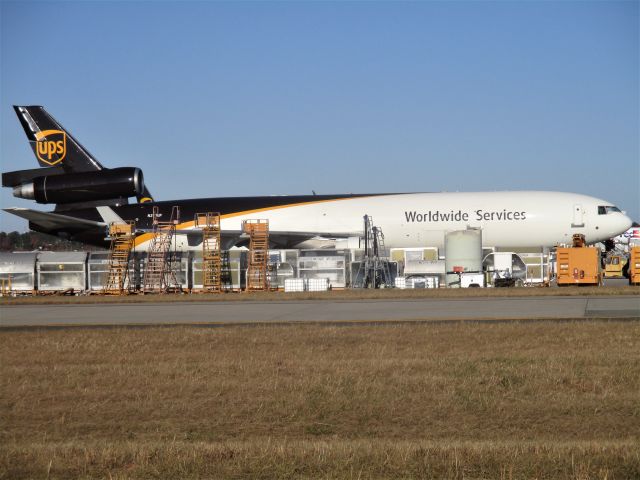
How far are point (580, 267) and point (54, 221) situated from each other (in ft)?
114

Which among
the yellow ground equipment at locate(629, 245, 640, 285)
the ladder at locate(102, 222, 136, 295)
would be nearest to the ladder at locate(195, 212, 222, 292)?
the ladder at locate(102, 222, 136, 295)

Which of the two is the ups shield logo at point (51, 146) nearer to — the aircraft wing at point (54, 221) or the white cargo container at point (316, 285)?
the aircraft wing at point (54, 221)

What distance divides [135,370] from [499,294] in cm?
2153

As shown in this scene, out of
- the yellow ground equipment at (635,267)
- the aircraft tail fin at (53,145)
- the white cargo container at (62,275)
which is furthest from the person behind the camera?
the aircraft tail fin at (53,145)

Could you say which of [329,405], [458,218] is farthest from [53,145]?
[329,405]

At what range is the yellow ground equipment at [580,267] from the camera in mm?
38656

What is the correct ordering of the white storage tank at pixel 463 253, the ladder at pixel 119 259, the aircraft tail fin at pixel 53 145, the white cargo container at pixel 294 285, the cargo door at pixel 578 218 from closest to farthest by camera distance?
the white cargo container at pixel 294 285
the white storage tank at pixel 463 253
the ladder at pixel 119 259
the cargo door at pixel 578 218
the aircraft tail fin at pixel 53 145

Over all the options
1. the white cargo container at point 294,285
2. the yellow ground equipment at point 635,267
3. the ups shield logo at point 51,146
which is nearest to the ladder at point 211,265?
the white cargo container at point 294,285

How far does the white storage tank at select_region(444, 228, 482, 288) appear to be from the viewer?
1790 inches

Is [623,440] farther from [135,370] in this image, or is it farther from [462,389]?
[135,370]

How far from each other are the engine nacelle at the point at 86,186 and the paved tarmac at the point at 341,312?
24.1 meters

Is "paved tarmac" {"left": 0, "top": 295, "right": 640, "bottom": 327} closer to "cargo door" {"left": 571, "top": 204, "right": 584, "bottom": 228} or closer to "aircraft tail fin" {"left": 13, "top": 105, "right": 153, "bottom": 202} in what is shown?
"cargo door" {"left": 571, "top": 204, "right": 584, "bottom": 228}

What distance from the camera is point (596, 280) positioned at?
127ft

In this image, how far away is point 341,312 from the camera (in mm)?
25125
